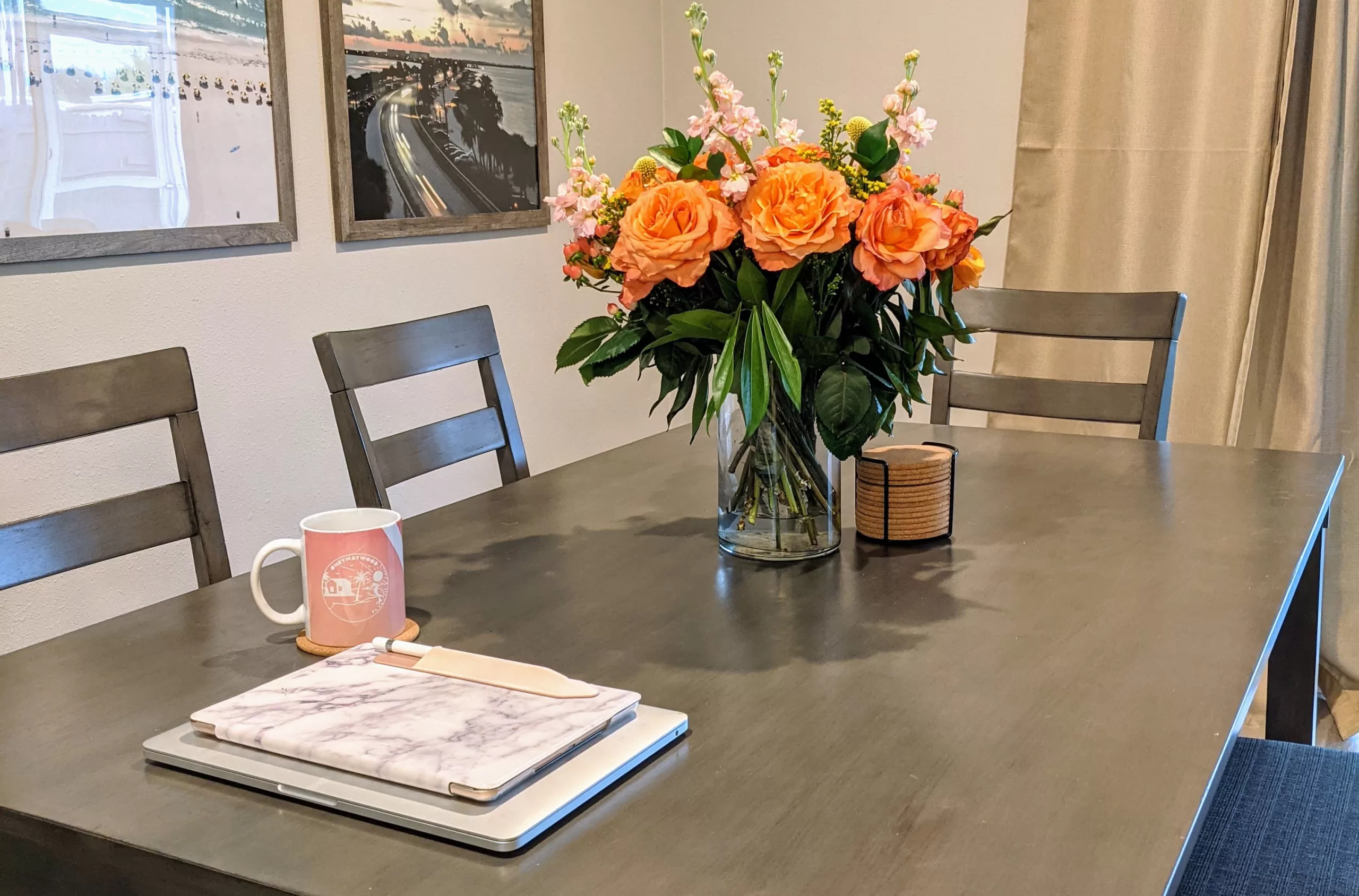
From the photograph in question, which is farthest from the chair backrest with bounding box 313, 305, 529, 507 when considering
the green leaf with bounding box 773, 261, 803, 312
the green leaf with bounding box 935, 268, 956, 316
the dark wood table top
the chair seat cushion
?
the chair seat cushion

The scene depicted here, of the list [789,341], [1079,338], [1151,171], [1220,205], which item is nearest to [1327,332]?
[1220,205]

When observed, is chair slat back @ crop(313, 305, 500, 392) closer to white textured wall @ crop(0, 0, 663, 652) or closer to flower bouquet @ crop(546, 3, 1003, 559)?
flower bouquet @ crop(546, 3, 1003, 559)

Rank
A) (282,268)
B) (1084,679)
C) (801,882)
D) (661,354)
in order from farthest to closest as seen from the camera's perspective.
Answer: (282,268) < (661,354) < (1084,679) < (801,882)

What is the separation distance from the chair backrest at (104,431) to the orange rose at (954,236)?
86 centimetres

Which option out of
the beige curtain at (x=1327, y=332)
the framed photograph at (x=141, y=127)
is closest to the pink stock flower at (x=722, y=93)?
the framed photograph at (x=141, y=127)

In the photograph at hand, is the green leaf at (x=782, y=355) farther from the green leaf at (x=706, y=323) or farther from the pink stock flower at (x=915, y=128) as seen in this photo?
the pink stock flower at (x=915, y=128)

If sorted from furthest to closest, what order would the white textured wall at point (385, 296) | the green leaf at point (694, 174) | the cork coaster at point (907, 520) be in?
the white textured wall at point (385, 296)
the cork coaster at point (907, 520)
the green leaf at point (694, 174)

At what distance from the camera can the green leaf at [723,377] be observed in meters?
1.14

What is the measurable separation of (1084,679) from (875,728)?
20cm

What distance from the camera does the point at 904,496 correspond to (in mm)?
1325

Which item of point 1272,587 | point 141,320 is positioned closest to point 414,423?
point 141,320

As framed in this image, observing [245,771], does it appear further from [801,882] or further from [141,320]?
[141,320]

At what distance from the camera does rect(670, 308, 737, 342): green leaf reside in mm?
1184

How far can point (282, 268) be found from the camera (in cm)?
245
